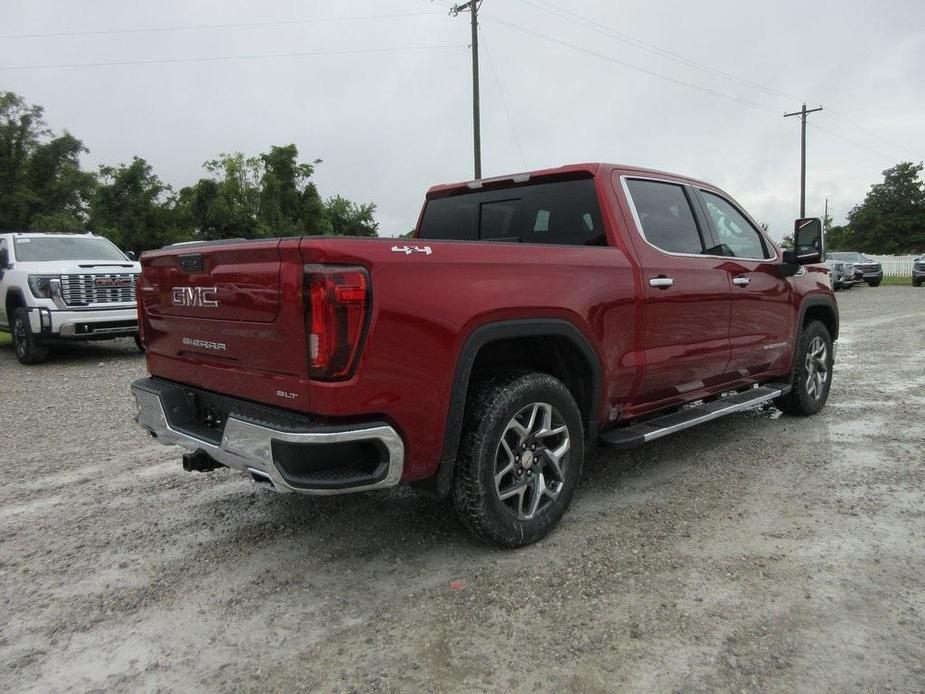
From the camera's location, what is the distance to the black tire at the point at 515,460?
308 cm

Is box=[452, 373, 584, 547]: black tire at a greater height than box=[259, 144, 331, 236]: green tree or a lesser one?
lesser

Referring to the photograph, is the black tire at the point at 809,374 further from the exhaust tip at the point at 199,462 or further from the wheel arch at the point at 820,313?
the exhaust tip at the point at 199,462

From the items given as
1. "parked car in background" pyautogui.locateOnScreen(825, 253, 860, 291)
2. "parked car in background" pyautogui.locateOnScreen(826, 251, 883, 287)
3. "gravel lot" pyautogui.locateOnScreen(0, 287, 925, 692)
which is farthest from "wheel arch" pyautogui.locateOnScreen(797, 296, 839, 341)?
"parked car in background" pyautogui.locateOnScreen(826, 251, 883, 287)

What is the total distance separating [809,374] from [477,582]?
406 cm

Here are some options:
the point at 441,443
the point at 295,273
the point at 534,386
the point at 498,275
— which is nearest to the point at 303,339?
the point at 295,273

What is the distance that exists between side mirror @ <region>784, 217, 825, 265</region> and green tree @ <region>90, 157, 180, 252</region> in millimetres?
29471

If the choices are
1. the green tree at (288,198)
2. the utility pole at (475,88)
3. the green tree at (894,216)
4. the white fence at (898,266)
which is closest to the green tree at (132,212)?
the green tree at (288,198)

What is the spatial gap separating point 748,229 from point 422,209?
243 centimetres

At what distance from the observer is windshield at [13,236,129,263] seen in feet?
33.8

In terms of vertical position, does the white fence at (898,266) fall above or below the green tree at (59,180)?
below

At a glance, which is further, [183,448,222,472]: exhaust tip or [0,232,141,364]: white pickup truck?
[0,232,141,364]: white pickup truck

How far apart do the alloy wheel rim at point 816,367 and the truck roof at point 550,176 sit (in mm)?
1884

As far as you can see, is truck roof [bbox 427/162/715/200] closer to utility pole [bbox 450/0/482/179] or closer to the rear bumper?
the rear bumper

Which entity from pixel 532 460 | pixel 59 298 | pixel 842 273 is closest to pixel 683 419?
pixel 532 460
